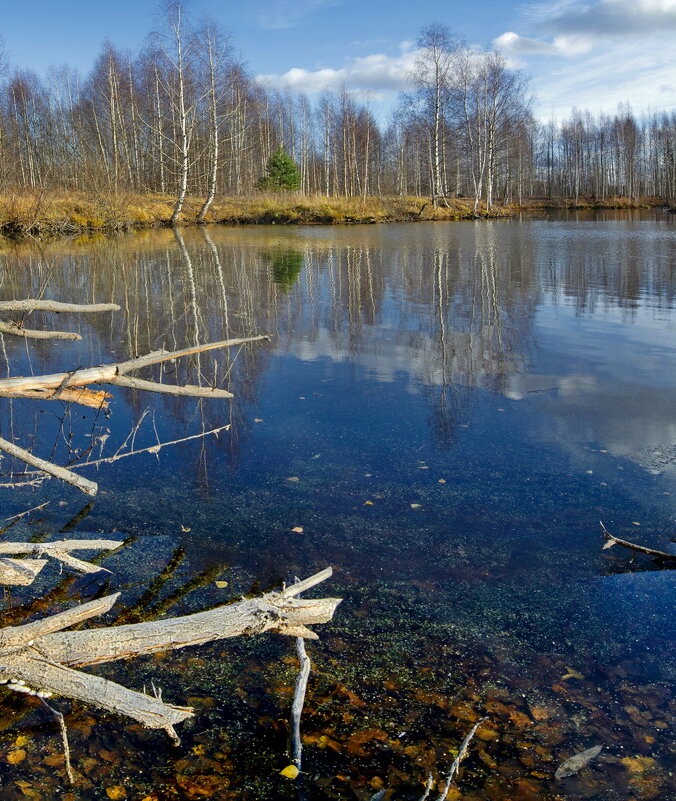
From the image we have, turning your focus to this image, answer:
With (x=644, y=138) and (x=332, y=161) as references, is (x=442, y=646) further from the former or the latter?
(x=644, y=138)

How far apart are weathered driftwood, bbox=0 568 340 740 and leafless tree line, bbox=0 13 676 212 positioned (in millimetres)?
26823

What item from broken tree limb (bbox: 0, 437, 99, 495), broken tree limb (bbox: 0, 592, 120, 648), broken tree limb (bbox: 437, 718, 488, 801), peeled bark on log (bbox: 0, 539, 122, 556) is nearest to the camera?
broken tree limb (bbox: 437, 718, 488, 801)

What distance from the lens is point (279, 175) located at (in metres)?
46.1

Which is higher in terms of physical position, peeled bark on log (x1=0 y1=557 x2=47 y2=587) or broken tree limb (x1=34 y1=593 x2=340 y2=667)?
peeled bark on log (x1=0 y1=557 x2=47 y2=587)

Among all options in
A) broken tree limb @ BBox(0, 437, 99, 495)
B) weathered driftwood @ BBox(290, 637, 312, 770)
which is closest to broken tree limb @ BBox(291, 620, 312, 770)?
weathered driftwood @ BBox(290, 637, 312, 770)

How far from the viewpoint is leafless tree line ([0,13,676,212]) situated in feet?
116

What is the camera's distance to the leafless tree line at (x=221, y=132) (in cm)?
3550

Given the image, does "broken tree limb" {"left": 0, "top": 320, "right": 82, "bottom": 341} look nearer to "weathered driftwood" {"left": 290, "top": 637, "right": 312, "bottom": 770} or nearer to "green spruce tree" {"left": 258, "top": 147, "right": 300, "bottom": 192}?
"weathered driftwood" {"left": 290, "top": 637, "right": 312, "bottom": 770}

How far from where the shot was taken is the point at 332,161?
6769cm

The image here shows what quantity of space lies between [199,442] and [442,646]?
10.1 feet

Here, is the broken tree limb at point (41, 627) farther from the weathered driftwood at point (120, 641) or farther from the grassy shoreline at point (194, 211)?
the grassy shoreline at point (194, 211)

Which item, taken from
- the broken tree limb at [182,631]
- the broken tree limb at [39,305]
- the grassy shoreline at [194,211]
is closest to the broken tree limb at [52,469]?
the broken tree limb at [39,305]

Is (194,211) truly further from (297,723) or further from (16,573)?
(297,723)

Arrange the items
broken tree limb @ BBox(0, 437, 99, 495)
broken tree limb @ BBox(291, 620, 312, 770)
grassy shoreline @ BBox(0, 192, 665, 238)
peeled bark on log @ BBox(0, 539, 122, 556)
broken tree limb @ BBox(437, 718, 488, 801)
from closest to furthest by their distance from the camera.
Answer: broken tree limb @ BBox(437, 718, 488, 801) → broken tree limb @ BBox(291, 620, 312, 770) → peeled bark on log @ BBox(0, 539, 122, 556) → broken tree limb @ BBox(0, 437, 99, 495) → grassy shoreline @ BBox(0, 192, 665, 238)
